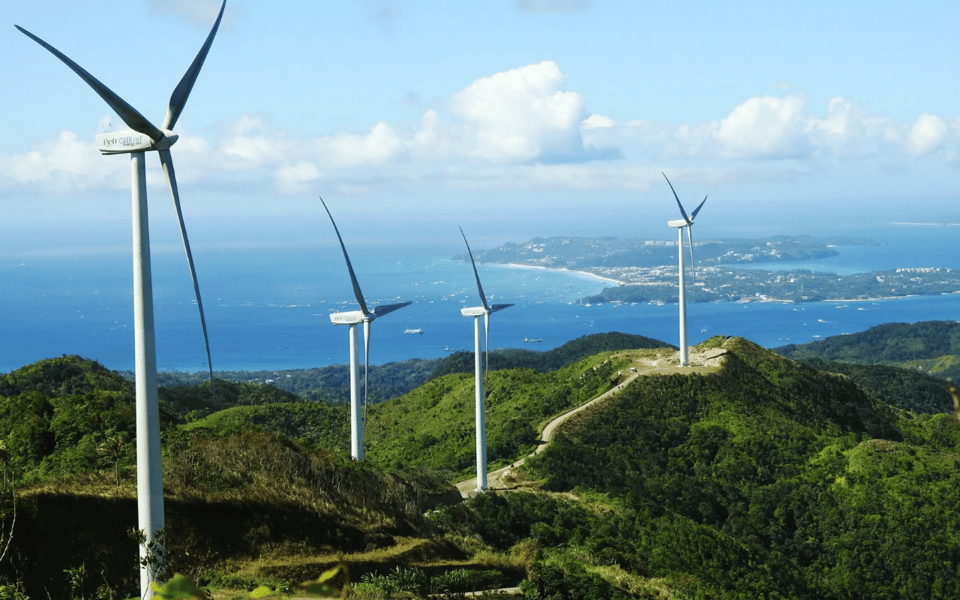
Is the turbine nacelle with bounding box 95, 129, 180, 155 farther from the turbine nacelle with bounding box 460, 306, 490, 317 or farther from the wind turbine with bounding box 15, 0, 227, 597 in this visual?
the turbine nacelle with bounding box 460, 306, 490, 317

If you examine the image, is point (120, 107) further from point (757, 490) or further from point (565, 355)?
point (565, 355)

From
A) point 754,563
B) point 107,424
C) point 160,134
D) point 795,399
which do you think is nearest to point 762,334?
point 795,399

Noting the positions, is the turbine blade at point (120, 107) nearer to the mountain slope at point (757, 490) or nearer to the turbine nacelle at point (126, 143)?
the turbine nacelle at point (126, 143)

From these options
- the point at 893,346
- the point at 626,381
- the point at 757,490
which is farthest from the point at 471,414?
the point at 893,346

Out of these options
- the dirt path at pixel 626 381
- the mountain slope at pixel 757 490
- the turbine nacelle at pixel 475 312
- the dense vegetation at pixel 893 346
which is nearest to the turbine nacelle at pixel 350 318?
the turbine nacelle at pixel 475 312

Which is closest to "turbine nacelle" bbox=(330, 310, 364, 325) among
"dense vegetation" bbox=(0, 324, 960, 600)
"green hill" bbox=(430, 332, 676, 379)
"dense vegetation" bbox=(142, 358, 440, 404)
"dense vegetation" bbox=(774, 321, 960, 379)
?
"dense vegetation" bbox=(0, 324, 960, 600)

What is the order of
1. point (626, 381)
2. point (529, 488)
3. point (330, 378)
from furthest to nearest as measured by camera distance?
point (330, 378), point (626, 381), point (529, 488)
